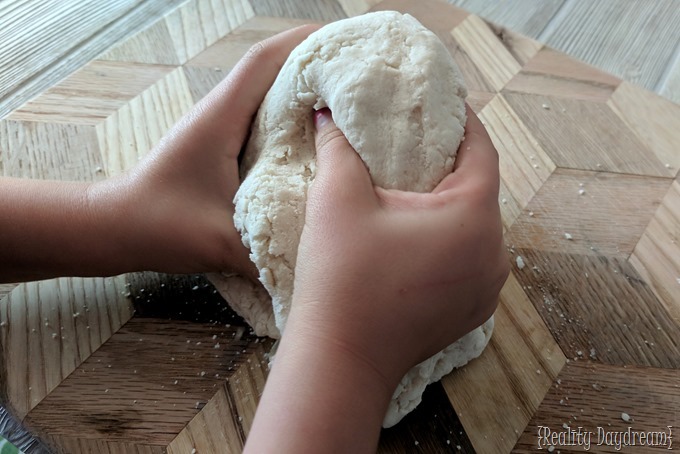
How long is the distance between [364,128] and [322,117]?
0.06m

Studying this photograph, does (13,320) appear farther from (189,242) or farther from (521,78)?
(521,78)

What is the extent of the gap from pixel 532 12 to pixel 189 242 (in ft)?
2.44

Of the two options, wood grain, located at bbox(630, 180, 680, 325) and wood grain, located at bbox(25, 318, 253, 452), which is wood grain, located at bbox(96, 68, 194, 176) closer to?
wood grain, located at bbox(25, 318, 253, 452)

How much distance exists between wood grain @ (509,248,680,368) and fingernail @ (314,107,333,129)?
30cm

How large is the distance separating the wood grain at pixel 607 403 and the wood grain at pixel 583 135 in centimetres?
30

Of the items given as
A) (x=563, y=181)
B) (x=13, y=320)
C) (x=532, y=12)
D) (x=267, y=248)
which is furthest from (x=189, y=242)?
(x=532, y=12)

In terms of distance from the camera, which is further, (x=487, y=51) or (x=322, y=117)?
(x=487, y=51)

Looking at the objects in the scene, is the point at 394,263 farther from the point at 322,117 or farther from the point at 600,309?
the point at 600,309

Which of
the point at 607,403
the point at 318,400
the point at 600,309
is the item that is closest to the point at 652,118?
the point at 600,309

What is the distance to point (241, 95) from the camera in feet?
2.23

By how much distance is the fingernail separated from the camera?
24.5 inches

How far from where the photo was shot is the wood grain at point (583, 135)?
0.84m

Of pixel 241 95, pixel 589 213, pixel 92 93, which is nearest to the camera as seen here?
pixel 241 95

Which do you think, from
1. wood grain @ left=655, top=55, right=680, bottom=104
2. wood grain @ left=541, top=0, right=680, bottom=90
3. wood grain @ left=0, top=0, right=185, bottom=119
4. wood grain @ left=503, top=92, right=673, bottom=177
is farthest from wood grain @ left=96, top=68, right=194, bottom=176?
wood grain @ left=655, top=55, right=680, bottom=104
